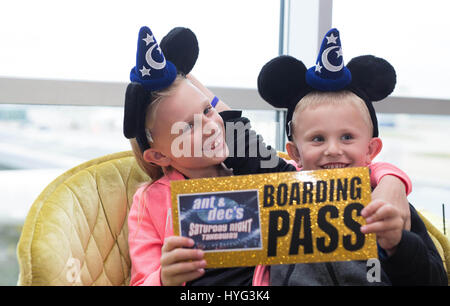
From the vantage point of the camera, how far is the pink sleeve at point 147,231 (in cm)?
84

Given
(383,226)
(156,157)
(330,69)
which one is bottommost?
(383,226)

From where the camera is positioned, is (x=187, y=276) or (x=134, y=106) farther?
(x=134, y=106)

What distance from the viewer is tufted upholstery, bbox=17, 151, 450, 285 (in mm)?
806

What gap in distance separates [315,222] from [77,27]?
1225mm

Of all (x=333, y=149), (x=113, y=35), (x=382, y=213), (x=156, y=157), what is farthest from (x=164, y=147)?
(x=113, y=35)

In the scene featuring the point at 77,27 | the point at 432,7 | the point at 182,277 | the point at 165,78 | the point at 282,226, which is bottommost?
the point at 182,277

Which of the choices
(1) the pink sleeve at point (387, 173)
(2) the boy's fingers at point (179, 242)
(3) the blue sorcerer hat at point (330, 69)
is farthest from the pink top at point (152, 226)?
(3) the blue sorcerer hat at point (330, 69)

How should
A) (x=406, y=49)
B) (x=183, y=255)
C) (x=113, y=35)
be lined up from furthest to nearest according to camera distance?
(x=406, y=49) < (x=113, y=35) < (x=183, y=255)

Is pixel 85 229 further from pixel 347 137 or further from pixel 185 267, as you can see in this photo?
pixel 347 137

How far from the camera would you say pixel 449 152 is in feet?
7.97

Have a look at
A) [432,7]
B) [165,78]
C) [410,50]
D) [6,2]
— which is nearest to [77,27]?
[6,2]

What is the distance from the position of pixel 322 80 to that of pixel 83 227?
2.31 feet

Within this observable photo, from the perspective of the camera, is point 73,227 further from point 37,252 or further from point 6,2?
point 6,2

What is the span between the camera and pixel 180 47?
958mm
